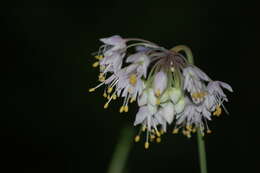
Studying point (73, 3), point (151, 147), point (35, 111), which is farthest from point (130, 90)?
point (73, 3)

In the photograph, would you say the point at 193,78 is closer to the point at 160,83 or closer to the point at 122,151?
the point at 160,83

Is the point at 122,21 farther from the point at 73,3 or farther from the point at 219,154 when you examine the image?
the point at 219,154

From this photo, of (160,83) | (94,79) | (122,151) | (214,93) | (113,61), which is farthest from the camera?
(94,79)

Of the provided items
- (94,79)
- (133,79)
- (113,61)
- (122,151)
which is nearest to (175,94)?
(133,79)

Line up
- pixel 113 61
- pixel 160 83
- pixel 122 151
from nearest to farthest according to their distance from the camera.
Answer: pixel 160 83
pixel 113 61
pixel 122 151

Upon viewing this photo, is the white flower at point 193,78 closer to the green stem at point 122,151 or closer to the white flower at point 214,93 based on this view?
the white flower at point 214,93

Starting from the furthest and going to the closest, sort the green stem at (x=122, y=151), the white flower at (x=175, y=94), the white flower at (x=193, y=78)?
1. the green stem at (x=122, y=151)
2. the white flower at (x=175, y=94)
3. the white flower at (x=193, y=78)

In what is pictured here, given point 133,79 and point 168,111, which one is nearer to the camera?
point 133,79

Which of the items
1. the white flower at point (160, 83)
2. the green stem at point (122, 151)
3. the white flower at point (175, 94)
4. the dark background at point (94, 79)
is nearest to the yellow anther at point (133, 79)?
the white flower at point (160, 83)

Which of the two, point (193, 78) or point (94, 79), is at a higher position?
point (94, 79)
